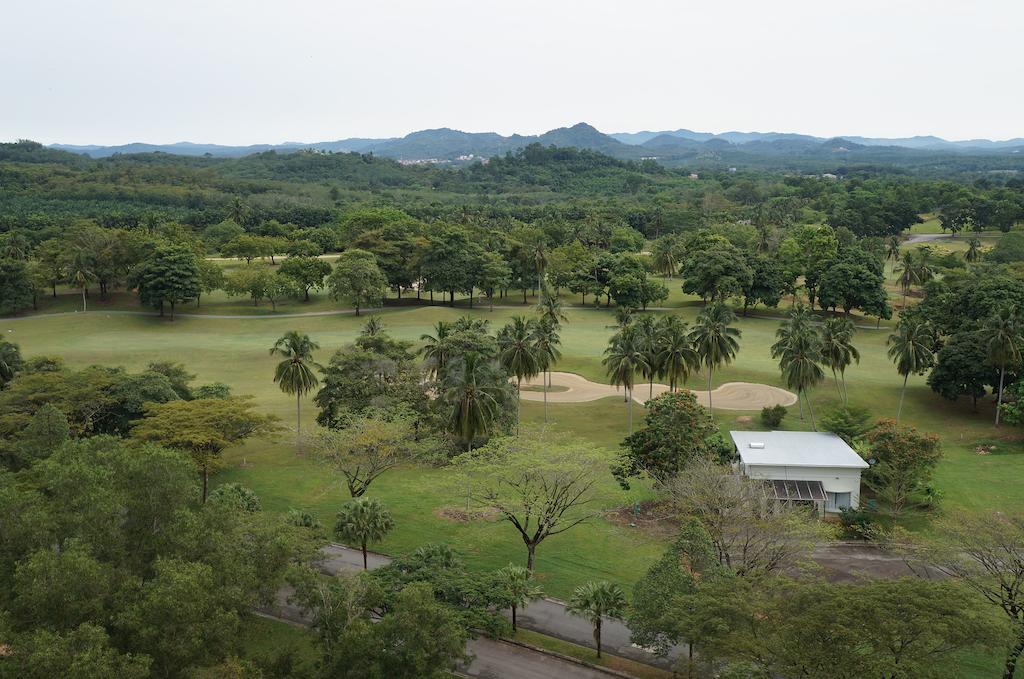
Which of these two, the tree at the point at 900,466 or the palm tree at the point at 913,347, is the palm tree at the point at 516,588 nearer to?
the tree at the point at 900,466

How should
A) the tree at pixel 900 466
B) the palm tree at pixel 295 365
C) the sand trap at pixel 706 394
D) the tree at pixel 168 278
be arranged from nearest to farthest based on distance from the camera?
the tree at pixel 900 466
the palm tree at pixel 295 365
the sand trap at pixel 706 394
the tree at pixel 168 278

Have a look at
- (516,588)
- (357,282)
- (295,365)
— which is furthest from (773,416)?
(357,282)

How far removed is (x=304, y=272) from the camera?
111625 millimetres

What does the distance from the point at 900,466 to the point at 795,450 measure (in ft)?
Answer: 22.4

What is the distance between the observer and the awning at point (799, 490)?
47406 millimetres

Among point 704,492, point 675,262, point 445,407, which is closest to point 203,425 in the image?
point 445,407

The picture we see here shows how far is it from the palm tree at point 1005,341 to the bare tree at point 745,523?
32.0 meters

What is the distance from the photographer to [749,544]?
35.9 metres

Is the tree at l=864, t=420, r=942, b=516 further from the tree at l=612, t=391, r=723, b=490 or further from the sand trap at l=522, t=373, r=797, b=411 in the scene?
the sand trap at l=522, t=373, r=797, b=411

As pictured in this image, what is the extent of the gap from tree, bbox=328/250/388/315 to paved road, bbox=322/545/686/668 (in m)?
69.3

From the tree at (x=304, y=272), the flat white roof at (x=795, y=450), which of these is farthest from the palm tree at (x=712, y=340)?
the tree at (x=304, y=272)

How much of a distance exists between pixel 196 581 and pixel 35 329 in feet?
283

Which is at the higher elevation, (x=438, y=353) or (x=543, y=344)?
(x=543, y=344)

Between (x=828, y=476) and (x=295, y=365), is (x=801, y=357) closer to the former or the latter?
(x=828, y=476)
